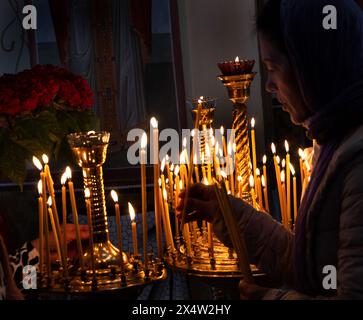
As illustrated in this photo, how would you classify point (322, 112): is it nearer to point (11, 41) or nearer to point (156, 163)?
point (156, 163)

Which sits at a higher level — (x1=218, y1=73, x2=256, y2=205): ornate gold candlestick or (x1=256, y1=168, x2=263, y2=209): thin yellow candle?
(x1=218, y1=73, x2=256, y2=205): ornate gold candlestick

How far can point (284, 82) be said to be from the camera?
1.35m

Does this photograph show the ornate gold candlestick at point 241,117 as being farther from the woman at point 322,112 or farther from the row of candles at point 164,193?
the woman at point 322,112

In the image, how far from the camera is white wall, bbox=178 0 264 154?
3793mm

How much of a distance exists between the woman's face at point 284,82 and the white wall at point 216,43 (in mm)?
2447

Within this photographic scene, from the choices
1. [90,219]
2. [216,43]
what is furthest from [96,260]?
[216,43]

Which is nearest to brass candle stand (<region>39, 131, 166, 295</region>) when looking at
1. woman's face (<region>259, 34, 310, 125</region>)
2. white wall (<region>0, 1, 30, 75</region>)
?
woman's face (<region>259, 34, 310, 125</region>)

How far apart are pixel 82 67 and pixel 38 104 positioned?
208cm

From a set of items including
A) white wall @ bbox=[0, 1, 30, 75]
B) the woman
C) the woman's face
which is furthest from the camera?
white wall @ bbox=[0, 1, 30, 75]

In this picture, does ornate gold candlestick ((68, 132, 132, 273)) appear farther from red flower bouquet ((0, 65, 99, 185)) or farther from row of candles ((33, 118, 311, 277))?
red flower bouquet ((0, 65, 99, 185))

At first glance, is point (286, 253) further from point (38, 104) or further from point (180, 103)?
point (180, 103)

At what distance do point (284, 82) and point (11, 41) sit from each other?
9.60 ft

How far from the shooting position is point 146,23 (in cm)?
391

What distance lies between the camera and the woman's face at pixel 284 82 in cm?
134
